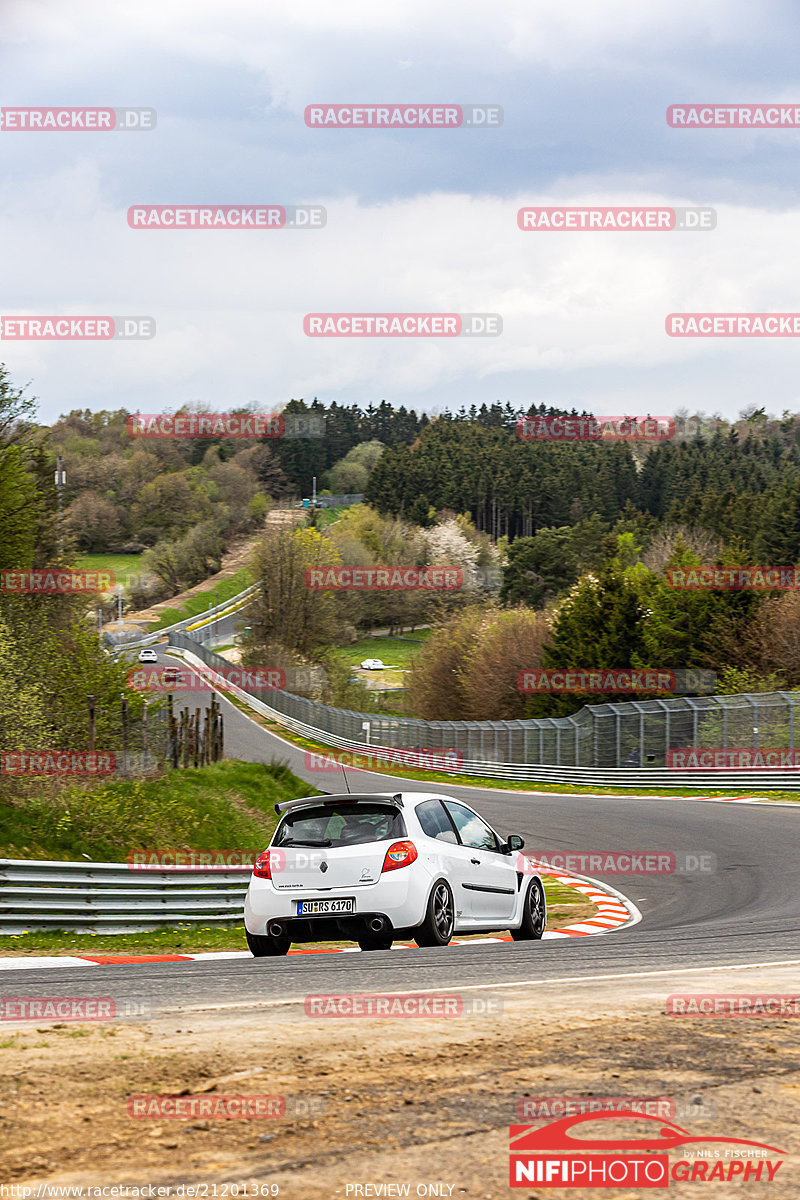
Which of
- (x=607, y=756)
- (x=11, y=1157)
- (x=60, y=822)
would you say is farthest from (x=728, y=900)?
(x=607, y=756)

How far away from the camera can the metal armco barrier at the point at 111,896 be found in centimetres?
1186

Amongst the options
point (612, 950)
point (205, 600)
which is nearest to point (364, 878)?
point (612, 950)

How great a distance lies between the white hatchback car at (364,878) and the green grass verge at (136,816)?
200 inches

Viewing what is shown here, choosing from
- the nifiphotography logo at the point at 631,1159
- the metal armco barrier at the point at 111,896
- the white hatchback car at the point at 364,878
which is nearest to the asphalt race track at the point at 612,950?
the white hatchback car at the point at 364,878

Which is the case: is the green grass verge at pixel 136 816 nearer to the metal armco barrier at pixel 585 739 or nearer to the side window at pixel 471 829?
the side window at pixel 471 829

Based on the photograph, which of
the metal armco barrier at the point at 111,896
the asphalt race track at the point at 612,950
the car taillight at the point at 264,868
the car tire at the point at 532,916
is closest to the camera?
the asphalt race track at the point at 612,950

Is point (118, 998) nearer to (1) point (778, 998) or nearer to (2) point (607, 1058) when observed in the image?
(2) point (607, 1058)

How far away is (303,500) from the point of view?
176 m

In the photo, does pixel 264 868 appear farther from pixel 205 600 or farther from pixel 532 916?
pixel 205 600

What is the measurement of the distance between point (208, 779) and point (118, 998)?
593 inches

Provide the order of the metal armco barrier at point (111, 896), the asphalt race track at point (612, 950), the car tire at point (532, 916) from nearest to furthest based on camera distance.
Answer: the asphalt race track at point (612, 950), the metal armco barrier at point (111, 896), the car tire at point (532, 916)

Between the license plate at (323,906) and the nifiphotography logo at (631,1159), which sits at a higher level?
the nifiphotography logo at (631,1159)

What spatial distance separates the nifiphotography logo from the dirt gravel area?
59mm

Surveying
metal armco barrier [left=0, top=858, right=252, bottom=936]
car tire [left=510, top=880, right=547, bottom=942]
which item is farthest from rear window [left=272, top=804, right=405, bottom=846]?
metal armco barrier [left=0, top=858, right=252, bottom=936]
